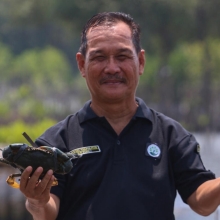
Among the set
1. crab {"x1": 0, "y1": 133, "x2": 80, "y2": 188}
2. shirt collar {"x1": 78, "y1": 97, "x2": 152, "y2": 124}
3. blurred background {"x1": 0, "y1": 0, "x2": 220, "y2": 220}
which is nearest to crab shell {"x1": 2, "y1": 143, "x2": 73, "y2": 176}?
crab {"x1": 0, "y1": 133, "x2": 80, "y2": 188}

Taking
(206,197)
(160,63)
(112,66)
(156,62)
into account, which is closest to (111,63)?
(112,66)

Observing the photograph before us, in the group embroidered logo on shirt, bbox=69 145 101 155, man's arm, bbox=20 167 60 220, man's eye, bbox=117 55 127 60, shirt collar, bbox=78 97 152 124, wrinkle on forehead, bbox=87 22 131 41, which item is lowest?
man's arm, bbox=20 167 60 220

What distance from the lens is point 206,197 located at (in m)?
2.26

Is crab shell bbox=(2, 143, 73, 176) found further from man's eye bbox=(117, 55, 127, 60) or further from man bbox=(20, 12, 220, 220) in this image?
man's eye bbox=(117, 55, 127, 60)

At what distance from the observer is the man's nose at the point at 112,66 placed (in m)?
2.25

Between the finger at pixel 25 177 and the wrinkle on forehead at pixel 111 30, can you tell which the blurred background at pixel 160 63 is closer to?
the wrinkle on forehead at pixel 111 30

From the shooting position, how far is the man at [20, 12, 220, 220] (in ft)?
7.22

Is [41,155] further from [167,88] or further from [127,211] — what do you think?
[167,88]

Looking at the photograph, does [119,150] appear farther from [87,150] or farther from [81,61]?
[81,61]

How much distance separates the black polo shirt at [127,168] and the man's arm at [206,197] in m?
0.02

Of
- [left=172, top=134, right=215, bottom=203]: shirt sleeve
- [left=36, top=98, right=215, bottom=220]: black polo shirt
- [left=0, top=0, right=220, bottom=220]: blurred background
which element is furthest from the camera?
[left=0, top=0, right=220, bottom=220]: blurred background

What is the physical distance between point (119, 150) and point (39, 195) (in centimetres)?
33

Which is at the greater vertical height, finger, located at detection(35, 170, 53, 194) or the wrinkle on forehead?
the wrinkle on forehead

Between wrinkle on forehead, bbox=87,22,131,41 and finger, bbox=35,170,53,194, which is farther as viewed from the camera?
wrinkle on forehead, bbox=87,22,131,41
